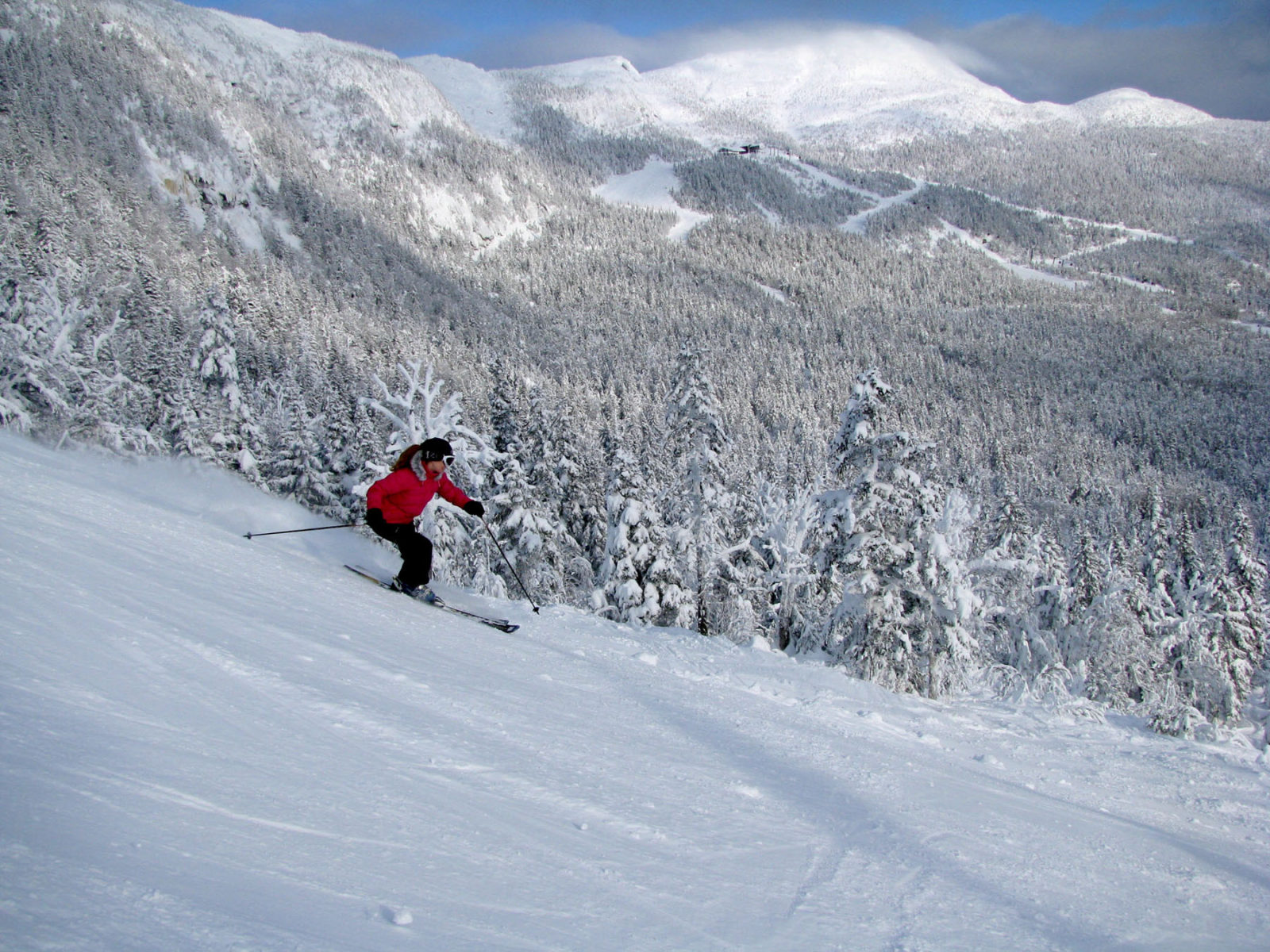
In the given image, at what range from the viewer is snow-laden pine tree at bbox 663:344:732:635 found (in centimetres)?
2206

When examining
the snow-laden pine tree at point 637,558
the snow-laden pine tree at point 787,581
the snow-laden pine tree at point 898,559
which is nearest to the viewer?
the snow-laden pine tree at point 898,559

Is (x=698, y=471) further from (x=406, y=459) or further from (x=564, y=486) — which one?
(x=406, y=459)

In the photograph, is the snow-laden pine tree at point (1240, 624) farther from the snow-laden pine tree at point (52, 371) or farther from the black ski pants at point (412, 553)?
the snow-laden pine tree at point (52, 371)

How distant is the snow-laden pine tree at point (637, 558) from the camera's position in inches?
802

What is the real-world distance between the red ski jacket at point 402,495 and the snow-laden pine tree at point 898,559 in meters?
11.4

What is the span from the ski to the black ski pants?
211mm

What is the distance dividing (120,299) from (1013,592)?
5822cm

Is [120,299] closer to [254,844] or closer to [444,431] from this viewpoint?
[444,431]

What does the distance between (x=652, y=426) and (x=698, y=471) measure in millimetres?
40249

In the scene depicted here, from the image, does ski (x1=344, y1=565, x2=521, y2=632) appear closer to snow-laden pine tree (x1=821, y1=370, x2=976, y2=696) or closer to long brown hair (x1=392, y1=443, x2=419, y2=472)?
long brown hair (x1=392, y1=443, x2=419, y2=472)

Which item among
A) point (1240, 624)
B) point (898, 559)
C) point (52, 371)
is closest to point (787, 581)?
point (898, 559)

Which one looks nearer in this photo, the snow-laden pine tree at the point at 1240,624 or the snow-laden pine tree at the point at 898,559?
the snow-laden pine tree at the point at 898,559

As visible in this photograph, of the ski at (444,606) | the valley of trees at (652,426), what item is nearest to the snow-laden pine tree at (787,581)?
the valley of trees at (652,426)

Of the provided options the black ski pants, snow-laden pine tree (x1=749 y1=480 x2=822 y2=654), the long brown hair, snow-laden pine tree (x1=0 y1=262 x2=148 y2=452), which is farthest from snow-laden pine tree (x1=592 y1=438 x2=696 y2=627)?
snow-laden pine tree (x1=0 y1=262 x2=148 y2=452)
